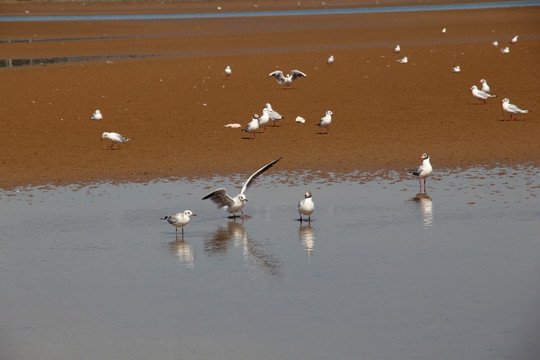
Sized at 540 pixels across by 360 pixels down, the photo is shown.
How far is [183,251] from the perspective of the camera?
14719 mm

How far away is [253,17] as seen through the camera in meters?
77.4

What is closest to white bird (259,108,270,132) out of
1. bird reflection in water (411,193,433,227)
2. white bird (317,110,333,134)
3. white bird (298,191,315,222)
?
white bird (317,110,333,134)

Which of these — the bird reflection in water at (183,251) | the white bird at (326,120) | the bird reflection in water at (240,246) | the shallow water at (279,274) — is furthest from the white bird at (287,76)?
the bird reflection in water at (183,251)

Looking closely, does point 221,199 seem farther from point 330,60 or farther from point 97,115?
point 330,60

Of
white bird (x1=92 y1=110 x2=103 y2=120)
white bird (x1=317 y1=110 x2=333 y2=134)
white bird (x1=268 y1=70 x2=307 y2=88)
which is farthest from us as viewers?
white bird (x1=268 y1=70 x2=307 y2=88)

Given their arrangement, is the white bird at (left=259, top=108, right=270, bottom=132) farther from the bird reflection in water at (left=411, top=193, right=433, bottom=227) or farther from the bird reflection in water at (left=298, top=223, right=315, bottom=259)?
the bird reflection in water at (left=298, top=223, right=315, bottom=259)

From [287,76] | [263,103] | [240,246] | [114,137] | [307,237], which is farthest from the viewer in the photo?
[287,76]

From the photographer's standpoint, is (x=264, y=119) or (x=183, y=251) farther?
(x=264, y=119)

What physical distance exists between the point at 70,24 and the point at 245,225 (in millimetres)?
60133

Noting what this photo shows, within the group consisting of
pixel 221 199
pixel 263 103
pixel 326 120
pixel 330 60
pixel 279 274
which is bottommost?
pixel 279 274

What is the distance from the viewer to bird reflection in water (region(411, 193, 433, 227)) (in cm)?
1619

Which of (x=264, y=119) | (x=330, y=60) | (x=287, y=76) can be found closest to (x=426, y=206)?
(x=264, y=119)

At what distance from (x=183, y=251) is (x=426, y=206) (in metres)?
4.95

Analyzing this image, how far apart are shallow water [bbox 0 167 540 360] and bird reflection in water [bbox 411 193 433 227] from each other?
37 mm
